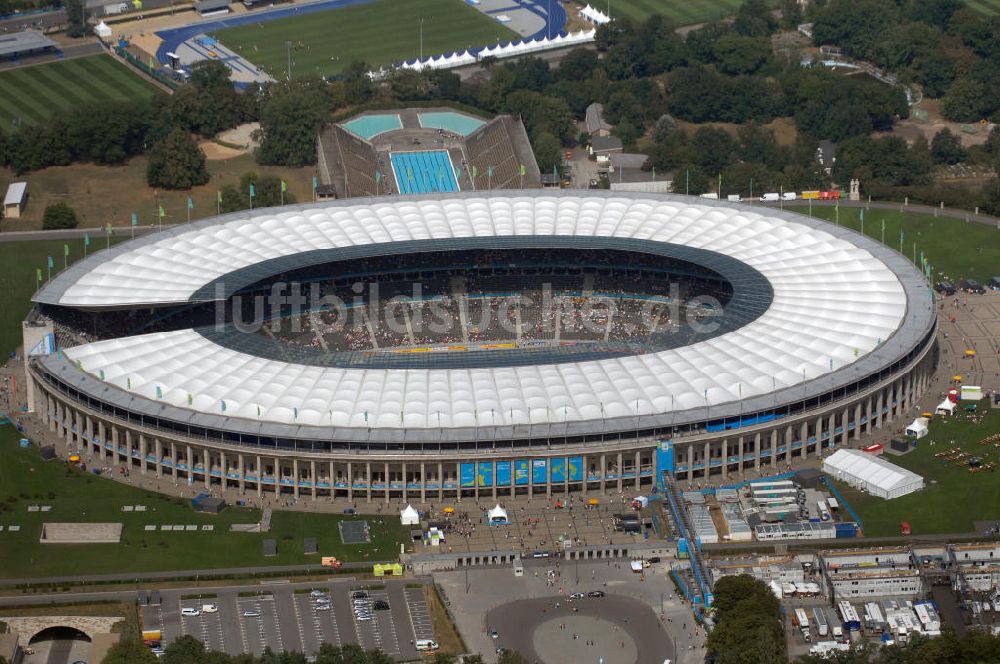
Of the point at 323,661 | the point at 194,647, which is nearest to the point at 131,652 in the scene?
the point at 194,647

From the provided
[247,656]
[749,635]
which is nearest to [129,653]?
[247,656]

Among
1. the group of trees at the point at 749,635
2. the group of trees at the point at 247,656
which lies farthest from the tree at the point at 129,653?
the group of trees at the point at 749,635

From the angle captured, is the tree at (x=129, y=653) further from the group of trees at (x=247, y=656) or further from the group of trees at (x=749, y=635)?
the group of trees at (x=749, y=635)

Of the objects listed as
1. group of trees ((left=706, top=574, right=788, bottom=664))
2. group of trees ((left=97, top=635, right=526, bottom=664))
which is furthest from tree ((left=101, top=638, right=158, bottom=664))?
group of trees ((left=706, top=574, right=788, bottom=664))

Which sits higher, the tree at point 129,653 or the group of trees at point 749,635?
the group of trees at point 749,635

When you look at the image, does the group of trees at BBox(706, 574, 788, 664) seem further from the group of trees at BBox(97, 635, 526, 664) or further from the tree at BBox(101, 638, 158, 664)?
the tree at BBox(101, 638, 158, 664)

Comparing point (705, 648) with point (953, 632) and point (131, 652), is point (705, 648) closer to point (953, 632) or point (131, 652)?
point (953, 632)
